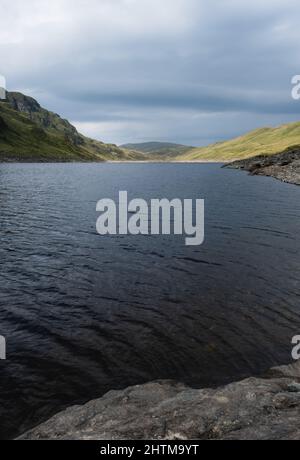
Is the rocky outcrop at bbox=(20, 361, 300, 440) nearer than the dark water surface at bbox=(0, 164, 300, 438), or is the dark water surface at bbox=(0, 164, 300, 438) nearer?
the rocky outcrop at bbox=(20, 361, 300, 440)

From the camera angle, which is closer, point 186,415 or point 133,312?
point 186,415

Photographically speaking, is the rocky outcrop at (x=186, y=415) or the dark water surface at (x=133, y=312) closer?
the rocky outcrop at (x=186, y=415)

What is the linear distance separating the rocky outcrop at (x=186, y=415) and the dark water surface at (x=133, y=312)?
140cm

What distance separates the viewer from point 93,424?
34.4 feet

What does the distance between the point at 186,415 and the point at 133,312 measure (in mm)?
10075

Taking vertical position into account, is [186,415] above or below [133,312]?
below

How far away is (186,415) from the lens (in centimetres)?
1045

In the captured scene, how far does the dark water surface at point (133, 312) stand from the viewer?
563 inches

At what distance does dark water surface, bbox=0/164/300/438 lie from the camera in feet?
46.9

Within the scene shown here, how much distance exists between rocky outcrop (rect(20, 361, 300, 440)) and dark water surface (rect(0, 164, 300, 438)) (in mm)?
1396

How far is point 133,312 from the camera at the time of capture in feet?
66.6
